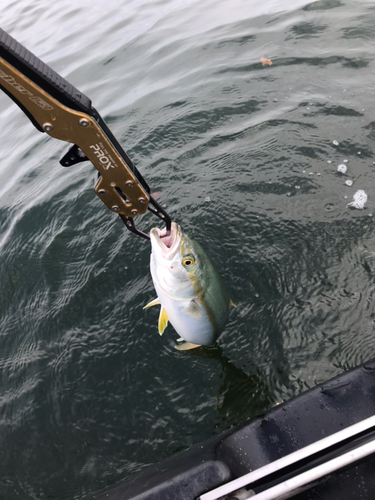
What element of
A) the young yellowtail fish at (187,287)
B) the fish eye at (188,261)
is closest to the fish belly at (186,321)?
the young yellowtail fish at (187,287)

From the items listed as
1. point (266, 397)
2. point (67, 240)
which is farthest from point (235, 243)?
point (67, 240)

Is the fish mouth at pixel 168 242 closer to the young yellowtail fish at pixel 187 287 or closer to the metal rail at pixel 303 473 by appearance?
the young yellowtail fish at pixel 187 287

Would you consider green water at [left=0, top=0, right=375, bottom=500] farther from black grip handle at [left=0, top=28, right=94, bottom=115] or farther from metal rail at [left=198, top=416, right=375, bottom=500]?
black grip handle at [left=0, top=28, right=94, bottom=115]

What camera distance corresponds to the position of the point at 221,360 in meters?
3.89

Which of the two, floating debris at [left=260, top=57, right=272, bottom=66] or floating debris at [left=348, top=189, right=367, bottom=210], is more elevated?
floating debris at [left=260, top=57, right=272, bottom=66]

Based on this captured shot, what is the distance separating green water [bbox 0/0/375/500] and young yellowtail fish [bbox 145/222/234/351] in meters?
0.58

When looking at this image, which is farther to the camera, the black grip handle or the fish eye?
the fish eye

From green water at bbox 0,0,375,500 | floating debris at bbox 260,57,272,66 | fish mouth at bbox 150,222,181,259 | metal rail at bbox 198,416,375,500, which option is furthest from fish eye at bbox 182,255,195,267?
floating debris at bbox 260,57,272,66

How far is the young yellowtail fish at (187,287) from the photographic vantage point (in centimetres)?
321

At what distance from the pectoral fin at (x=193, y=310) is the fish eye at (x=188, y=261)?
34 cm

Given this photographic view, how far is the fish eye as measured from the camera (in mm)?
3230

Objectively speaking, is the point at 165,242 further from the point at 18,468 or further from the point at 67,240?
the point at 67,240

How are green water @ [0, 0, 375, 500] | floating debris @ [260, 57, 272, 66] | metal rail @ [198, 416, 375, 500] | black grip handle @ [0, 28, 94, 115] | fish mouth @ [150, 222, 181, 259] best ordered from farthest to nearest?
floating debris @ [260, 57, 272, 66] → green water @ [0, 0, 375, 500] → fish mouth @ [150, 222, 181, 259] → black grip handle @ [0, 28, 94, 115] → metal rail @ [198, 416, 375, 500]

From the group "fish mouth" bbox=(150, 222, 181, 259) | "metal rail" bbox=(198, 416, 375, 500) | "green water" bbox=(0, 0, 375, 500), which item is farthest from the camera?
"green water" bbox=(0, 0, 375, 500)
